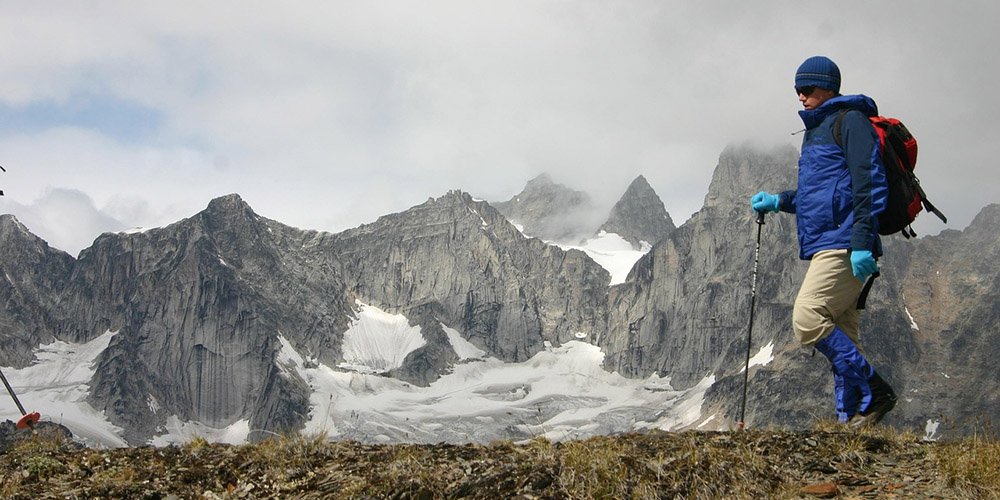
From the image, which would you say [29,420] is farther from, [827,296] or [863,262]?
[863,262]

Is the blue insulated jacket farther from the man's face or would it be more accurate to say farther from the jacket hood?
the man's face

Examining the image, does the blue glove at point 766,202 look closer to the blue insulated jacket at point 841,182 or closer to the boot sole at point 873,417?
the blue insulated jacket at point 841,182

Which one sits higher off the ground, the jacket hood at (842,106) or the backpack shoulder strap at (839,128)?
the jacket hood at (842,106)

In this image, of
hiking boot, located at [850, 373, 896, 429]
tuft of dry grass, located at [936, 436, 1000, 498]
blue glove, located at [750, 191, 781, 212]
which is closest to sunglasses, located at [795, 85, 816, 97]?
blue glove, located at [750, 191, 781, 212]

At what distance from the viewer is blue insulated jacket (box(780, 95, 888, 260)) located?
11086 millimetres

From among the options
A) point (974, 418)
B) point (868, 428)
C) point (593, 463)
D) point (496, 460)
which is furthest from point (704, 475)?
point (974, 418)

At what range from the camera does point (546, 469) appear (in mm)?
8602

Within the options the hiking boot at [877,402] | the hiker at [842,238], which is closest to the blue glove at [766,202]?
the hiker at [842,238]

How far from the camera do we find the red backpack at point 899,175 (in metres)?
11.3

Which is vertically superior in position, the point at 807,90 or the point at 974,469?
the point at 807,90

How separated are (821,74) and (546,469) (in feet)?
22.6

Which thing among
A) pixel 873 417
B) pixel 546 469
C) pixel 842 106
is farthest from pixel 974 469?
pixel 842 106

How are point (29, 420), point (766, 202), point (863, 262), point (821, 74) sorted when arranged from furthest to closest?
point (766, 202)
point (29, 420)
point (821, 74)
point (863, 262)

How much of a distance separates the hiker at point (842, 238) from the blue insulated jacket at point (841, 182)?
12 millimetres
